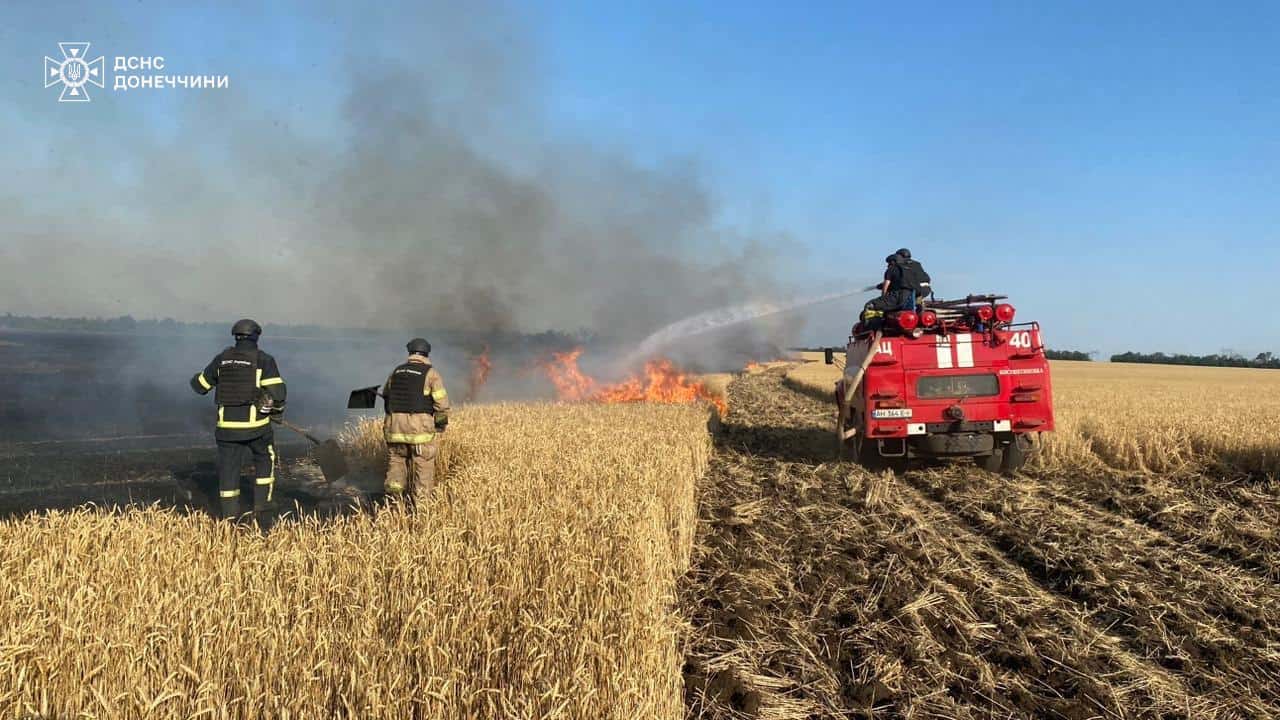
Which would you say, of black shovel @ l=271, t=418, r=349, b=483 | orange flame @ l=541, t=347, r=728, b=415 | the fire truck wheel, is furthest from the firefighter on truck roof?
orange flame @ l=541, t=347, r=728, b=415

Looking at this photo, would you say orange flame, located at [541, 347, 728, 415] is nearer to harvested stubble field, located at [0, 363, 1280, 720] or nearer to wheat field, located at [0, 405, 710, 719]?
harvested stubble field, located at [0, 363, 1280, 720]

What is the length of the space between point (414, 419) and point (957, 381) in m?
8.11

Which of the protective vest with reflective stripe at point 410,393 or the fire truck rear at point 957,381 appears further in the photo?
the fire truck rear at point 957,381

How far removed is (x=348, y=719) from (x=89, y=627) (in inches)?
69.1

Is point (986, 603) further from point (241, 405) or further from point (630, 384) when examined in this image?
point (630, 384)

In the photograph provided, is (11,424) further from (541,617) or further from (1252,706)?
(1252,706)

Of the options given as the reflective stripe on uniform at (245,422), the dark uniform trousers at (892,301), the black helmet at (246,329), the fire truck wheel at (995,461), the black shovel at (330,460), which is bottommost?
the fire truck wheel at (995,461)

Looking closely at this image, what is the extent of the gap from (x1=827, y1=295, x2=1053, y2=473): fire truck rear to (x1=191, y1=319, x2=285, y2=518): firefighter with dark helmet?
843 centimetres

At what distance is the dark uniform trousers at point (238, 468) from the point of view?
26.2 feet

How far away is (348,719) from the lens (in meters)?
2.66

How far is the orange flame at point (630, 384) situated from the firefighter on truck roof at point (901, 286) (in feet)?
39.2

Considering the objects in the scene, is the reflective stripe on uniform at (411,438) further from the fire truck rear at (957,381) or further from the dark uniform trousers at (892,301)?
the dark uniform trousers at (892,301)

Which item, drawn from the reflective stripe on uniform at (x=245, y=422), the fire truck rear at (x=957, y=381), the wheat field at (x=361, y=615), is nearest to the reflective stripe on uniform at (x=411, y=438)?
the reflective stripe on uniform at (x=245, y=422)

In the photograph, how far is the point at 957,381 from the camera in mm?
10344
